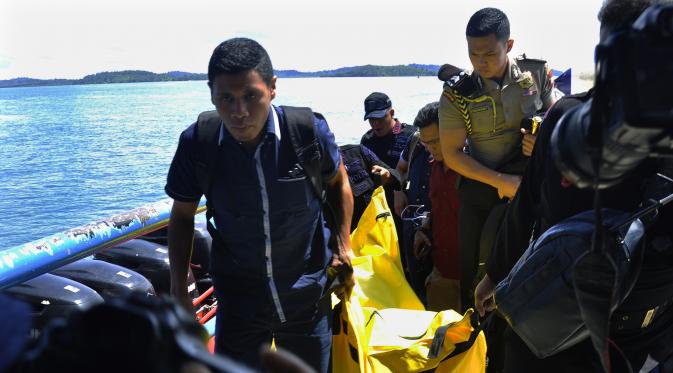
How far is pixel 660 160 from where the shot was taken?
175 cm

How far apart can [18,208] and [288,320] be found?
6.40m

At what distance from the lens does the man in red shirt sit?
12.7 feet

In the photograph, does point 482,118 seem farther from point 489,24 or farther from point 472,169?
point 489,24

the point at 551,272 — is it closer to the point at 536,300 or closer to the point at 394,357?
the point at 536,300

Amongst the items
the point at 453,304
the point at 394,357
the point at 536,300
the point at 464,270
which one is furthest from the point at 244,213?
the point at 453,304

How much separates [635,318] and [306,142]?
4.04 feet

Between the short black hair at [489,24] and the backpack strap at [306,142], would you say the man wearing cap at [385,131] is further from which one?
the backpack strap at [306,142]

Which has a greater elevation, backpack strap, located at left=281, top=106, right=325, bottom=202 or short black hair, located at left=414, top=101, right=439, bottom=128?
backpack strap, located at left=281, top=106, right=325, bottom=202

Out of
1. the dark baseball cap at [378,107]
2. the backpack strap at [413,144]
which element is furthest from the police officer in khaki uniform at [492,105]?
the dark baseball cap at [378,107]

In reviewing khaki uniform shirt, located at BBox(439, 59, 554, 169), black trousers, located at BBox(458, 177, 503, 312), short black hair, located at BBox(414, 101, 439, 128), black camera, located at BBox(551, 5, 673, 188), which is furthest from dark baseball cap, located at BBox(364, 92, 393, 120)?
black camera, located at BBox(551, 5, 673, 188)

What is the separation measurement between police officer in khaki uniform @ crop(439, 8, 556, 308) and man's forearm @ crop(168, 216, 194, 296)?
137 centimetres

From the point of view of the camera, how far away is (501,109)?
316 centimetres

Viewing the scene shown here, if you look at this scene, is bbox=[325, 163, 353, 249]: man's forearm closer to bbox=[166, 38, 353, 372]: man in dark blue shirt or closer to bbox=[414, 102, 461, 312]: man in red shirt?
bbox=[166, 38, 353, 372]: man in dark blue shirt

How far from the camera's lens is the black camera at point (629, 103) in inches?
43.1
